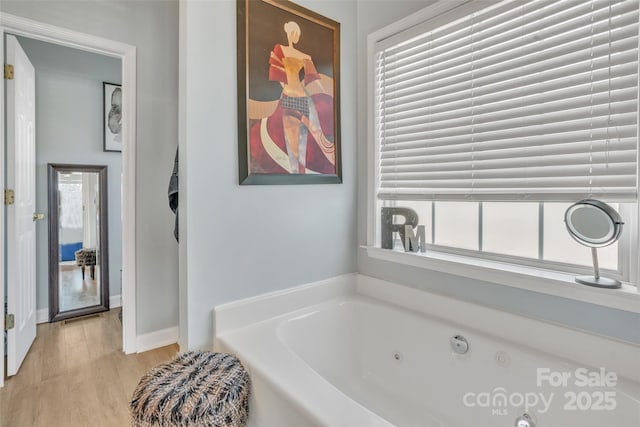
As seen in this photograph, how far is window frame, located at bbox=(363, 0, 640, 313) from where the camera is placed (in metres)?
1.12

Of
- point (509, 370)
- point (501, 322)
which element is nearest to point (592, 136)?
point (501, 322)

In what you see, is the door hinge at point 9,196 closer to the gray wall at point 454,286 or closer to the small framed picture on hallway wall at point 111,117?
the small framed picture on hallway wall at point 111,117

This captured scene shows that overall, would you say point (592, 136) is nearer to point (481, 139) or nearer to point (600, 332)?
point (481, 139)

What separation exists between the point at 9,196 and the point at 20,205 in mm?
129

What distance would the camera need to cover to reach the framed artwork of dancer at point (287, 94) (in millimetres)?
1534

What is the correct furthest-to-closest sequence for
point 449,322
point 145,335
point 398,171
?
point 145,335
point 398,171
point 449,322

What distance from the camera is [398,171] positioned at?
183cm

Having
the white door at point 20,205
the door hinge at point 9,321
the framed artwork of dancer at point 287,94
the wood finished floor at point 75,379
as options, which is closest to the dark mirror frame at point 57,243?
the wood finished floor at point 75,379

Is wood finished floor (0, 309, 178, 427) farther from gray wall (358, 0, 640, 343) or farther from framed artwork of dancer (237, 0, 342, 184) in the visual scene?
gray wall (358, 0, 640, 343)

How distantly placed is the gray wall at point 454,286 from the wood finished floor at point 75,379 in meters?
1.65

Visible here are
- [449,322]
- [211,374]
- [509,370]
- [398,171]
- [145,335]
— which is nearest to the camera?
[211,374]

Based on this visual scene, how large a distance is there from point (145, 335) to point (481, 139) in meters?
2.62

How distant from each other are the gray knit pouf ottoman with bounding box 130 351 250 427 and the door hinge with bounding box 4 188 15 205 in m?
1.72

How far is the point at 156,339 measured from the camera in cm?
250
